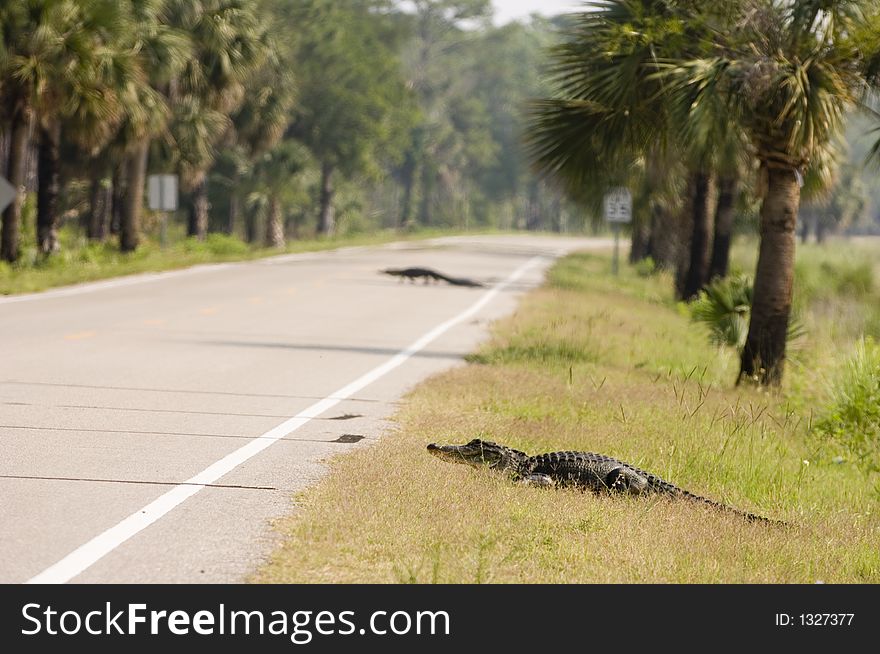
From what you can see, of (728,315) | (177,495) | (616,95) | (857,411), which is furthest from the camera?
(728,315)

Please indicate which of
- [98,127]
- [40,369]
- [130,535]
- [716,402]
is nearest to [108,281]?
[98,127]

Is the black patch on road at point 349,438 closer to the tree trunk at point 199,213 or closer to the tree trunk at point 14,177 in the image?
the tree trunk at point 14,177

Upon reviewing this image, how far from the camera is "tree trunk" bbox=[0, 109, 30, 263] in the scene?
97.0 ft

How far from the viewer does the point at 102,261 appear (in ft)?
113

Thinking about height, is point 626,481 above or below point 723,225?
below

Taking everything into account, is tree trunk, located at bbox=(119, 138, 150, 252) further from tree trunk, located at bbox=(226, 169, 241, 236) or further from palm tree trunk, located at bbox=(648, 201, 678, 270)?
tree trunk, located at bbox=(226, 169, 241, 236)

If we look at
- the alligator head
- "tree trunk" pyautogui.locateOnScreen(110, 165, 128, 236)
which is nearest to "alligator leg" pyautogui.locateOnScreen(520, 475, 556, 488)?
the alligator head

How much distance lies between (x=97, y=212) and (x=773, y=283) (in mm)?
38709

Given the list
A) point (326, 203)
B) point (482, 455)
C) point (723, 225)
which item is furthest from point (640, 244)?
point (482, 455)

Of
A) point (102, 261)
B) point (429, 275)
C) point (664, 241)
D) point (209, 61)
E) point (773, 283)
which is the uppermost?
point (209, 61)

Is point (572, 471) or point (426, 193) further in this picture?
point (426, 193)

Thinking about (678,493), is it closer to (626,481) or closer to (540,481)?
(626,481)

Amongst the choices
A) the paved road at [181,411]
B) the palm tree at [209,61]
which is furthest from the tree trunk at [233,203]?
the paved road at [181,411]

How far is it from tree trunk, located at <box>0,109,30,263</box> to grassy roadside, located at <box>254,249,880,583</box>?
56.3 ft
